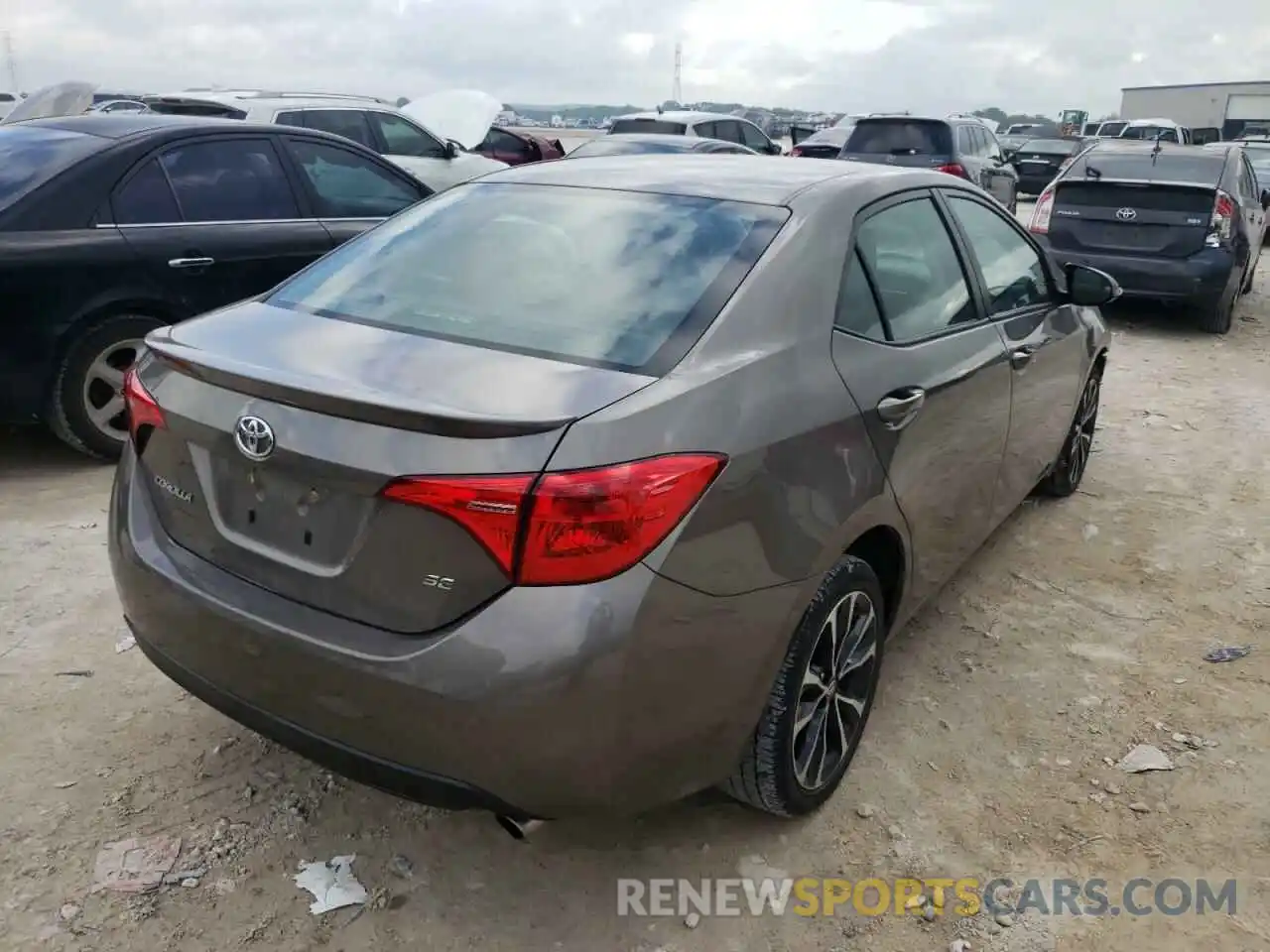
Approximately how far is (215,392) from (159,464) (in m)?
0.31

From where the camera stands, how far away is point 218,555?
2.32 m

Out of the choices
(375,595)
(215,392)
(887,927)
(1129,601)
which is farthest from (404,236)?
(1129,601)

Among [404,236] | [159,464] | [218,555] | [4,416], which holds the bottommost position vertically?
[4,416]

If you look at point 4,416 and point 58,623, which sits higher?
point 4,416

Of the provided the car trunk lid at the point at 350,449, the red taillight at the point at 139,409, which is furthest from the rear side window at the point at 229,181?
the car trunk lid at the point at 350,449

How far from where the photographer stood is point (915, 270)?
3.17 m

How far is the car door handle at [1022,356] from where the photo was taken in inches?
142

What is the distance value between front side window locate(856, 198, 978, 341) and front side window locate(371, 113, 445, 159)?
8.05 m

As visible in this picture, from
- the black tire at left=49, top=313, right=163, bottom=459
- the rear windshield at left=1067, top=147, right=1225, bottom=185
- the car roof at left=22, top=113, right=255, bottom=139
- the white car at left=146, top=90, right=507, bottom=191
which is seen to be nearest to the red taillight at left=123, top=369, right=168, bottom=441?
the black tire at left=49, top=313, right=163, bottom=459

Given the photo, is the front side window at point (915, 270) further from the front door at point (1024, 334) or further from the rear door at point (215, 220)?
the rear door at point (215, 220)

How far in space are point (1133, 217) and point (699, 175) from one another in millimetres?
7031

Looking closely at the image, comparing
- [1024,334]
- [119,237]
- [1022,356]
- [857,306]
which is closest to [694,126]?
[119,237]

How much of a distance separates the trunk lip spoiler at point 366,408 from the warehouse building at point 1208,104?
4326cm

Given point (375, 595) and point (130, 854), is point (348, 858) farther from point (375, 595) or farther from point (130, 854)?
point (375, 595)
